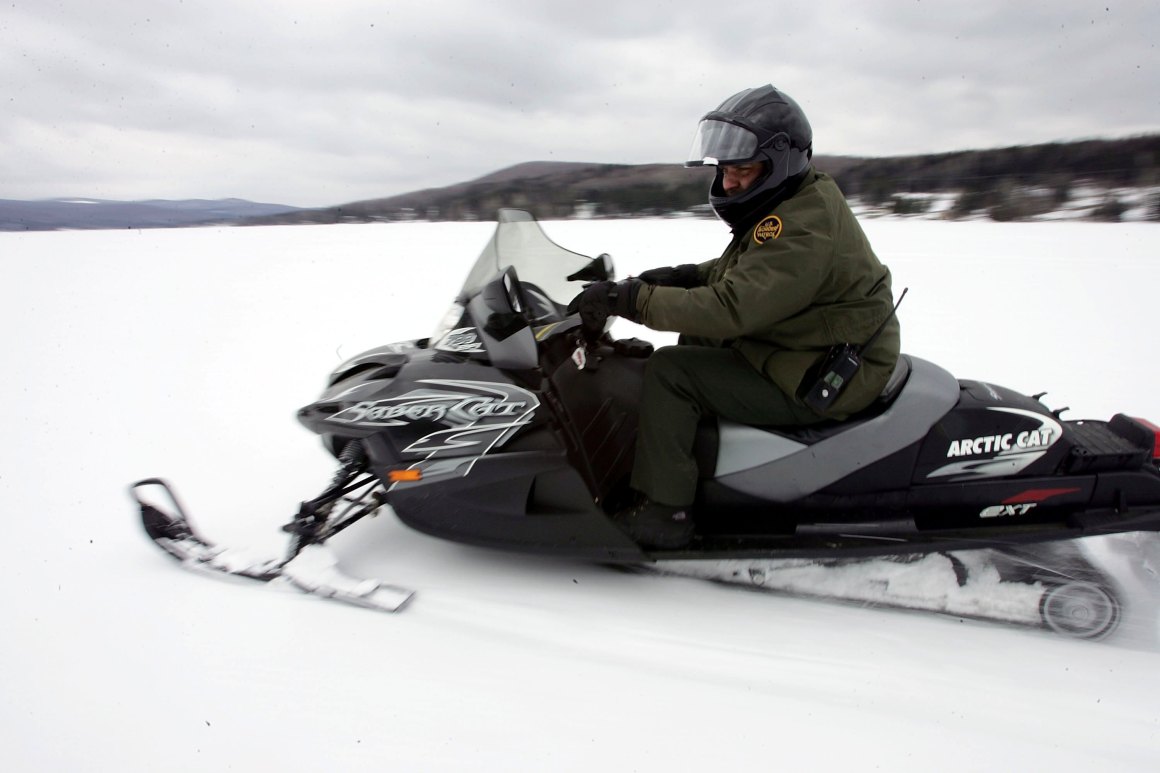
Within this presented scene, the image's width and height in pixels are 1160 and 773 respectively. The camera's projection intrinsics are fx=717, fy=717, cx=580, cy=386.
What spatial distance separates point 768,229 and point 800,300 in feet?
0.82

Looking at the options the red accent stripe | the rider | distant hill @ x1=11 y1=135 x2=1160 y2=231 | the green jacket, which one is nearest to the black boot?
the rider

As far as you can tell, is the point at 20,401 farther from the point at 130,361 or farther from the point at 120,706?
the point at 120,706

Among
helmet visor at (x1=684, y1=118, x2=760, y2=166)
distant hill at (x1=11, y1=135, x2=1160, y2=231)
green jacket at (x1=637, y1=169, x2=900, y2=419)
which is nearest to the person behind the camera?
green jacket at (x1=637, y1=169, x2=900, y2=419)

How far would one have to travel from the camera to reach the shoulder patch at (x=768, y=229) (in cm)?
223

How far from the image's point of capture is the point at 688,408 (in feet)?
7.89

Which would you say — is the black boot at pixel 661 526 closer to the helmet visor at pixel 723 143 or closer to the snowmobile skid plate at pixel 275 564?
the snowmobile skid plate at pixel 275 564

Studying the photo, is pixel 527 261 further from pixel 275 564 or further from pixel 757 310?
pixel 275 564

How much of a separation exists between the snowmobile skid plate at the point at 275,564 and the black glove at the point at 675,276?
153cm

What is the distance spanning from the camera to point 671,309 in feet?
7.45

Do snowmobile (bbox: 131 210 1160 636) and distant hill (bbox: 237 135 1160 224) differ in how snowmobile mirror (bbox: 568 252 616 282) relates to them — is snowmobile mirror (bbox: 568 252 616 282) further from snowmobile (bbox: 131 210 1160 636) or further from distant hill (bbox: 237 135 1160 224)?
distant hill (bbox: 237 135 1160 224)

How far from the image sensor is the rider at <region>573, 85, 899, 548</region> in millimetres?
2207

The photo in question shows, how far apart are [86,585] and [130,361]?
3.19 metres

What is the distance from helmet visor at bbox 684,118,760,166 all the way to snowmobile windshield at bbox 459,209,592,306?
0.68m

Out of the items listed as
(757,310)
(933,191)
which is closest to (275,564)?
(757,310)
